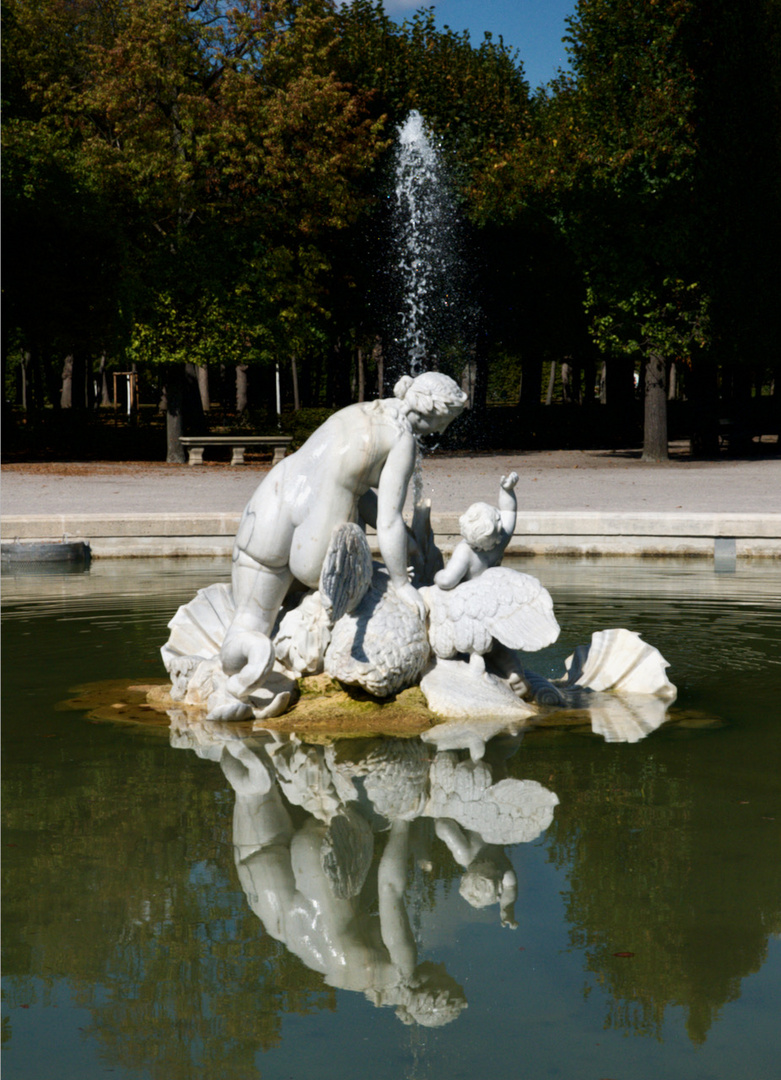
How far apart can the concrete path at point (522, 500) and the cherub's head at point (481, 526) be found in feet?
16.4

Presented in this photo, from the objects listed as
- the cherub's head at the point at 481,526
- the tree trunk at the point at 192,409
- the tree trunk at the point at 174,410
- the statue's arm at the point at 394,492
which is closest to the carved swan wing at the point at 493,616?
the cherub's head at the point at 481,526

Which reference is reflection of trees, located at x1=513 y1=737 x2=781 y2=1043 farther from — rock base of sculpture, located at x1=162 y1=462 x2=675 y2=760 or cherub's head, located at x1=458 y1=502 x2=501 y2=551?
cherub's head, located at x1=458 y1=502 x2=501 y2=551

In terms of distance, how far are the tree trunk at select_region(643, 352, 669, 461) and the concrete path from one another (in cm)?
40

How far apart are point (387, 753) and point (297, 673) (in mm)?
999

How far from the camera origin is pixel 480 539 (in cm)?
609

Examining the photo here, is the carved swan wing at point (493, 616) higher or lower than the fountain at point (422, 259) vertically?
lower

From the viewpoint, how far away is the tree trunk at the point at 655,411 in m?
24.5

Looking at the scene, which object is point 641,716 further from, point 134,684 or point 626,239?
point 626,239

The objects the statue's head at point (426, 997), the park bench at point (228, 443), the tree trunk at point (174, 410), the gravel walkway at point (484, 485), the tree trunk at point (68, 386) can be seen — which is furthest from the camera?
the tree trunk at point (68, 386)

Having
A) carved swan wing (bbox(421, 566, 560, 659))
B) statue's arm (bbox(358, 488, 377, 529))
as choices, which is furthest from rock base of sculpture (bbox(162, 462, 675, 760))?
statue's arm (bbox(358, 488, 377, 529))

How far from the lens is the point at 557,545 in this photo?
36.8 ft

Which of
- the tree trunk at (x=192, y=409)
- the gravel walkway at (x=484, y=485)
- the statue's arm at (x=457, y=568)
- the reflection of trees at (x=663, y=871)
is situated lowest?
the reflection of trees at (x=663, y=871)

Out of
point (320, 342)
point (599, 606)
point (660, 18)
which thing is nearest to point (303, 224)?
point (320, 342)

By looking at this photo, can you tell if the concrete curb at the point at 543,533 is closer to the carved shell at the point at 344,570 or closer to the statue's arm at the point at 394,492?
the statue's arm at the point at 394,492
